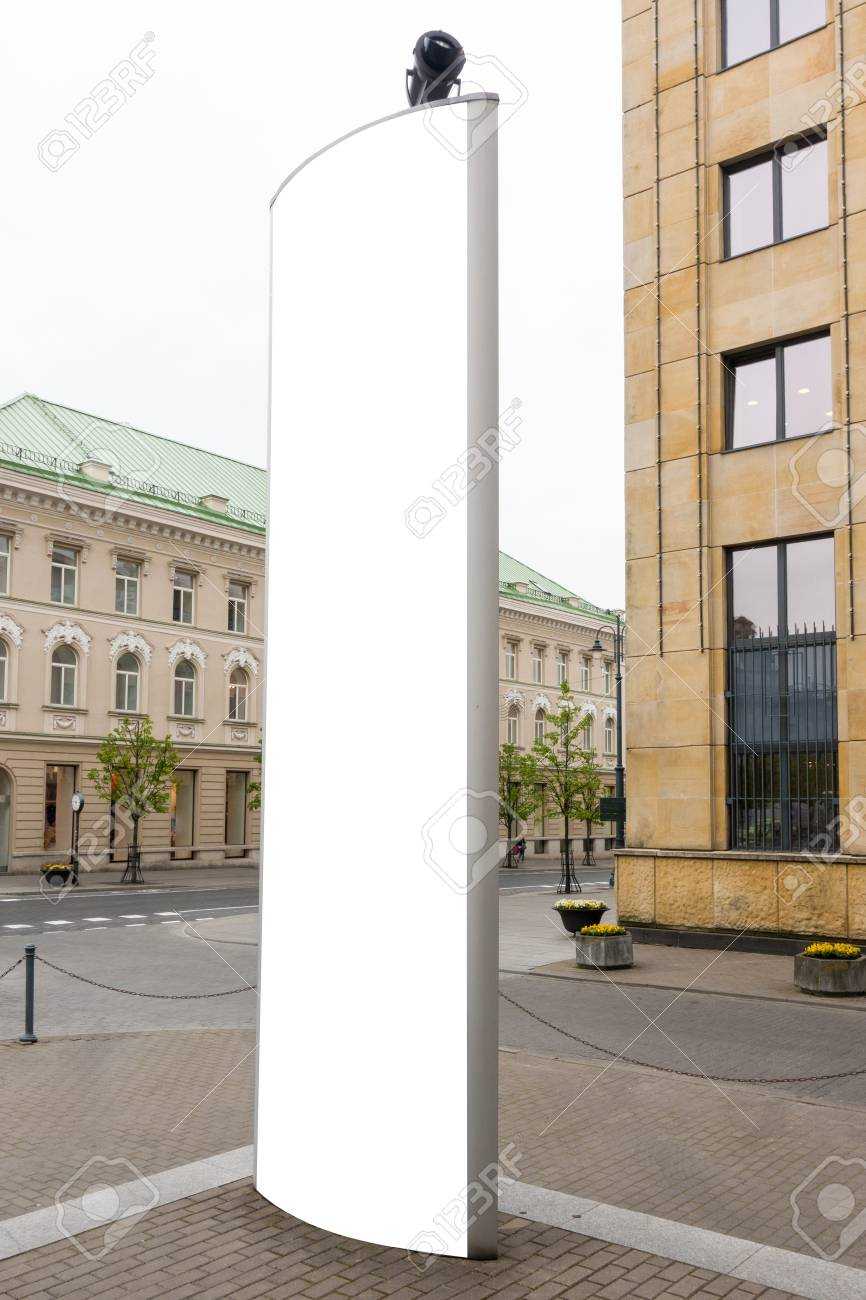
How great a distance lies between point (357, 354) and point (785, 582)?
14561mm

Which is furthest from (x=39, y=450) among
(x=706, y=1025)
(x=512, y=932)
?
(x=706, y=1025)

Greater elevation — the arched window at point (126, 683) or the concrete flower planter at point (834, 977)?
the arched window at point (126, 683)

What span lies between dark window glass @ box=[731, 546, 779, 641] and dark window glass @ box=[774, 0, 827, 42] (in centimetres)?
916

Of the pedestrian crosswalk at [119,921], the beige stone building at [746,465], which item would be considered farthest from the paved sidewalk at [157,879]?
the beige stone building at [746,465]

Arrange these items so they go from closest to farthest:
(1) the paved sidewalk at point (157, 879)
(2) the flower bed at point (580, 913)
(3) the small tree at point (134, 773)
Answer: (2) the flower bed at point (580, 913), (1) the paved sidewalk at point (157, 879), (3) the small tree at point (134, 773)

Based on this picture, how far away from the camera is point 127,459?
51.3 metres

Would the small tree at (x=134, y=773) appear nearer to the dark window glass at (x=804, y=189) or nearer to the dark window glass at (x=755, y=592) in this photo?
the dark window glass at (x=755, y=592)

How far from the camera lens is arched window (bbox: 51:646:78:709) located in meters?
45.9

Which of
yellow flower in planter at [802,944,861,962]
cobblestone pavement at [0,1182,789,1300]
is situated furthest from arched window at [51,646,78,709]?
cobblestone pavement at [0,1182,789,1300]

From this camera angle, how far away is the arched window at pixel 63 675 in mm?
45906

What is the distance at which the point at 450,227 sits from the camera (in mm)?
6672

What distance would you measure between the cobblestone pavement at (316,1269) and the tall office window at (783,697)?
13511mm

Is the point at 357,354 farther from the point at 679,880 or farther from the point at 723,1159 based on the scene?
the point at 679,880

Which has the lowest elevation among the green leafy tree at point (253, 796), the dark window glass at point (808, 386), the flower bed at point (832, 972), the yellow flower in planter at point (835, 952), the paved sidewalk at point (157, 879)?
the paved sidewalk at point (157, 879)
